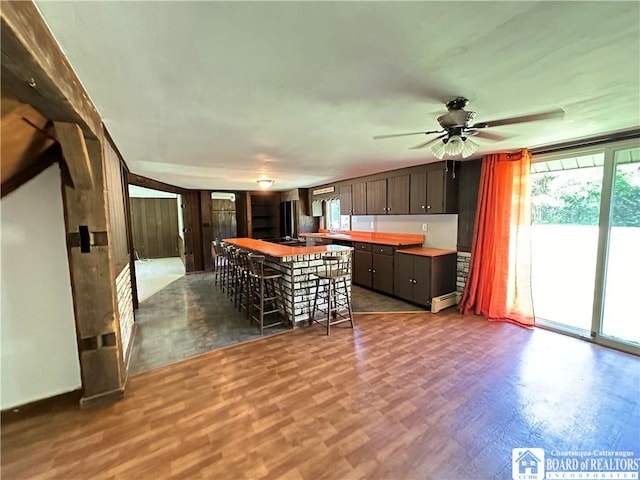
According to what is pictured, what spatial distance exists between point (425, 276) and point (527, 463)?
2.55 metres

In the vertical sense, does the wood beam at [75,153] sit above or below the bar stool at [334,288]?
above

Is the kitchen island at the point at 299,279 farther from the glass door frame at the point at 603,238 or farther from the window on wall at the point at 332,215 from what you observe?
the window on wall at the point at 332,215

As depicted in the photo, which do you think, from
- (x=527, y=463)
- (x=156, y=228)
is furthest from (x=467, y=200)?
(x=156, y=228)

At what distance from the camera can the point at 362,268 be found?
5.21 meters

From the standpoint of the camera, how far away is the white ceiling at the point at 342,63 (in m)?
1.03

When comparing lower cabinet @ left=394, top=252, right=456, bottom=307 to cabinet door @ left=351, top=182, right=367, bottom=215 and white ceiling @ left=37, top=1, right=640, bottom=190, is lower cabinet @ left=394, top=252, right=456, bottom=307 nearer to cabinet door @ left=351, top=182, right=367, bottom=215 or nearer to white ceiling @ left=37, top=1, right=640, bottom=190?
cabinet door @ left=351, top=182, right=367, bottom=215

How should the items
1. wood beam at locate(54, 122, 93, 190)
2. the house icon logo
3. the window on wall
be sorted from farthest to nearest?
the window on wall
wood beam at locate(54, 122, 93, 190)
the house icon logo

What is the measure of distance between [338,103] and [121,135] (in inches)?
81.6

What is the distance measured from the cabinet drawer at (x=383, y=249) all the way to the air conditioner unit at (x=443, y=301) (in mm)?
1038

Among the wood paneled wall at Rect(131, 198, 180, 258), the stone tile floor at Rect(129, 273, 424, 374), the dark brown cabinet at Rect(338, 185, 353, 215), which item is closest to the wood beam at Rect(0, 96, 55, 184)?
the stone tile floor at Rect(129, 273, 424, 374)

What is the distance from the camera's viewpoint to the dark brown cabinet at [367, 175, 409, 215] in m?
4.54

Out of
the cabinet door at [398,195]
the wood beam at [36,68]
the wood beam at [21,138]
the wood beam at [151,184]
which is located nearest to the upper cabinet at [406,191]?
the cabinet door at [398,195]

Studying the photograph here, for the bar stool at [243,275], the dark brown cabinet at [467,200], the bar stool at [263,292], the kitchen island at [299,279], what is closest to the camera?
the bar stool at [263,292]

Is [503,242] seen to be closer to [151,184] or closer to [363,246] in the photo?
[363,246]
